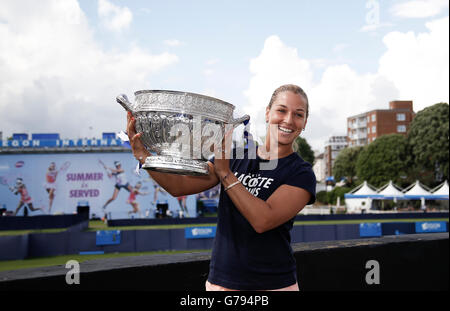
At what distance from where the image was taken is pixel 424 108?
142 ft

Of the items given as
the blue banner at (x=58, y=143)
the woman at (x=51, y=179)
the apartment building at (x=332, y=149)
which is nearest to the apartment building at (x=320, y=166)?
the apartment building at (x=332, y=149)

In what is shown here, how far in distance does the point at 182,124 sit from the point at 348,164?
6442 centimetres

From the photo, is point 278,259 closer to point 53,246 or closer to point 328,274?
point 328,274

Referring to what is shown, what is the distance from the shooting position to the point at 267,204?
68.7 inches

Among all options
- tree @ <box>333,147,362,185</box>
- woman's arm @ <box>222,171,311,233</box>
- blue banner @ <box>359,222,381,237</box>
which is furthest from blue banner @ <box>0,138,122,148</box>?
tree @ <box>333,147,362,185</box>

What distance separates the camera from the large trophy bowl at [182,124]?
5.97ft

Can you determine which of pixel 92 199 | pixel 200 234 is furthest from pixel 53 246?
pixel 92 199

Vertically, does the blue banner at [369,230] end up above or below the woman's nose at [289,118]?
below

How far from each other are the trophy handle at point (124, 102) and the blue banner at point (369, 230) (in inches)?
647

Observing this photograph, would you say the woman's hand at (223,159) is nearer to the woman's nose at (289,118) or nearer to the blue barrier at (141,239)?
the woman's nose at (289,118)

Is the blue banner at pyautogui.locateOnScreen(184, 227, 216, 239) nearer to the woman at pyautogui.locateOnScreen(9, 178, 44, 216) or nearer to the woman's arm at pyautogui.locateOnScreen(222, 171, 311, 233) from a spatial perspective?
the woman's arm at pyautogui.locateOnScreen(222, 171, 311, 233)

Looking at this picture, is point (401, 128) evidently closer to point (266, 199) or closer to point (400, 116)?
point (400, 116)

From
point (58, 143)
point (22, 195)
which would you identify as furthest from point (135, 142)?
point (22, 195)
